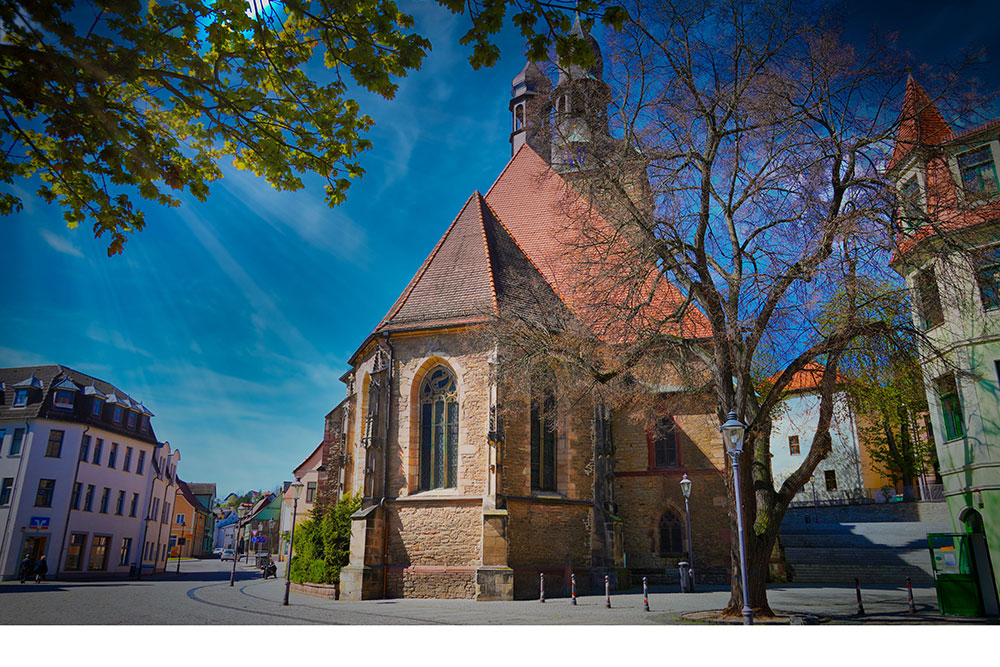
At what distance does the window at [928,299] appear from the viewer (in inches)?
336

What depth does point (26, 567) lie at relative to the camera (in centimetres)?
670

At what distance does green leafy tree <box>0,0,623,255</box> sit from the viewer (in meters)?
5.11

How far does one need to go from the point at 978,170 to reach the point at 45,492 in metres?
11.3

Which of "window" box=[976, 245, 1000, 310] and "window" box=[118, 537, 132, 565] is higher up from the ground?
"window" box=[976, 245, 1000, 310]

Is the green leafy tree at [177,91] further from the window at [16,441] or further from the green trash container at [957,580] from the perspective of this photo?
the green trash container at [957,580]

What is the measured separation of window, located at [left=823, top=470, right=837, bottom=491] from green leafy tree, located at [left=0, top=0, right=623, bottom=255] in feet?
103

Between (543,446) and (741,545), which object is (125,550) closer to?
(741,545)

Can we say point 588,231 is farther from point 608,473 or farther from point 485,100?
point 608,473

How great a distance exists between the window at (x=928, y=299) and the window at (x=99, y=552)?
9923 mm

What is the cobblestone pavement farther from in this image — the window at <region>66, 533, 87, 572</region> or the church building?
the church building

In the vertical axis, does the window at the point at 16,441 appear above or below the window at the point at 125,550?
above

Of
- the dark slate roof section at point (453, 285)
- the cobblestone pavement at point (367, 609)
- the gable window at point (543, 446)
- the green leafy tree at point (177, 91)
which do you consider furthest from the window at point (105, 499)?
the gable window at point (543, 446)

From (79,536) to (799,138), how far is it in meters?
9.73

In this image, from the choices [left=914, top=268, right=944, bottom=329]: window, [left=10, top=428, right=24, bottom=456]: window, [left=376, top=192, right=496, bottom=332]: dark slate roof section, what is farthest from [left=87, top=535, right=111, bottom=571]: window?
[left=914, top=268, right=944, bottom=329]: window
